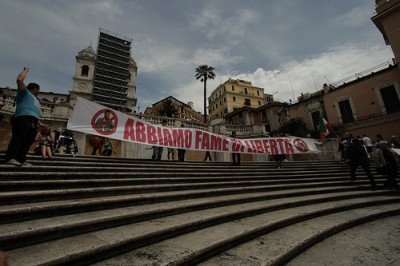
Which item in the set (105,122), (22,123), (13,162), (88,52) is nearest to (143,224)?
(13,162)

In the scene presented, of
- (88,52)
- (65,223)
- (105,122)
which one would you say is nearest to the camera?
(65,223)

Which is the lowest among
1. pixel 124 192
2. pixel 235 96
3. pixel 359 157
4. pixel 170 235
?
pixel 170 235

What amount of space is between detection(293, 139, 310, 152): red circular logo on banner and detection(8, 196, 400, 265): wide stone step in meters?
9.52

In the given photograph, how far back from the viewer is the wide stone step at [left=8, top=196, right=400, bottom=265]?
176 centimetres

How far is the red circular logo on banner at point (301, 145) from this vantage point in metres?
12.8

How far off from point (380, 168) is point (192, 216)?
7.89m

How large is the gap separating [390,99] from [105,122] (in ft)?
91.7

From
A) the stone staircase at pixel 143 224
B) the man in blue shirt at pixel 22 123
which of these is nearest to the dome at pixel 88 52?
the stone staircase at pixel 143 224

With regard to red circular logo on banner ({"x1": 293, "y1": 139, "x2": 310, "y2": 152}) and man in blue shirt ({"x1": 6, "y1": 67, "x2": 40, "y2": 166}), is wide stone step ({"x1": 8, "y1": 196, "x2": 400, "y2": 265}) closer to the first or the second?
man in blue shirt ({"x1": 6, "y1": 67, "x2": 40, "y2": 166})

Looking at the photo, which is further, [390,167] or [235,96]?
[235,96]

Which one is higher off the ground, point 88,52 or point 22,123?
point 88,52

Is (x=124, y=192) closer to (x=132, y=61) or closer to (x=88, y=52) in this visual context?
(x=88, y=52)

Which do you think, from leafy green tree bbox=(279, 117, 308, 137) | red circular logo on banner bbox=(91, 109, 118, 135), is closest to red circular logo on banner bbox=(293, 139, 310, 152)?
red circular logo on banner bbox=(91, 109, 118, 135)

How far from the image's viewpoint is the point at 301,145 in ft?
43.0
